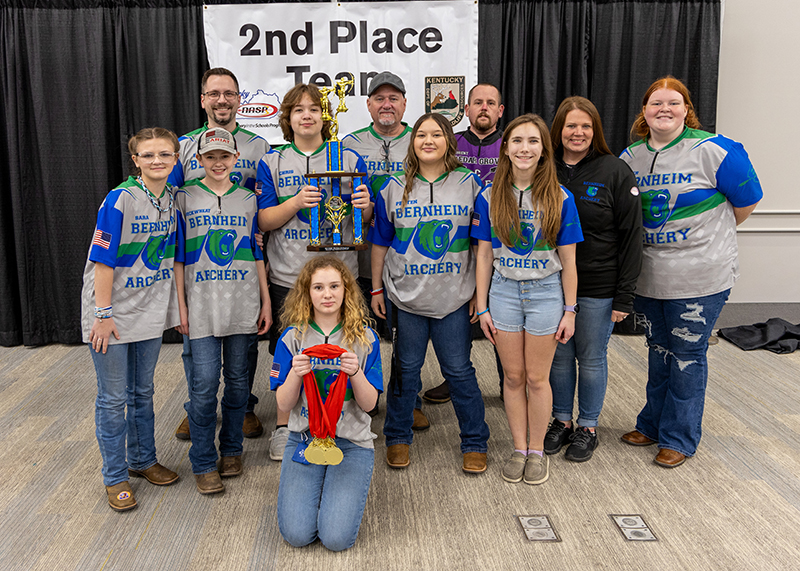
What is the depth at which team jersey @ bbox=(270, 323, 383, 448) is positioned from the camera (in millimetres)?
2102

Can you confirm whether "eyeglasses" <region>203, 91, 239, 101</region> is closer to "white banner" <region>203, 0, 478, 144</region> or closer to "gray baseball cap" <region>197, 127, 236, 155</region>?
"gray baseball cap" <region>197, 127, 236, 155</region>

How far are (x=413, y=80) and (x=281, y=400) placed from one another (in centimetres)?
→ 274

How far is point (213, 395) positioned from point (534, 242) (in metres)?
1.34

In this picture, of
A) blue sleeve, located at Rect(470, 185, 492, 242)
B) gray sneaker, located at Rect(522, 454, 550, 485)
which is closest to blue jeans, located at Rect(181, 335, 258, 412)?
blue sleeve, located at Rect(470, 185, 492, 242)

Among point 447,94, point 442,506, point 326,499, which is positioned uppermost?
point 447,94

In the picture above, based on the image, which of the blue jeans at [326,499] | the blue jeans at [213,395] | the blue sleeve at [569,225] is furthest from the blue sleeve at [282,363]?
the blue sleeve at [569,225]

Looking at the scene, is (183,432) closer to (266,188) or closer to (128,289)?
(128,289)

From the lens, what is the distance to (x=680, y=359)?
2547 millimetres

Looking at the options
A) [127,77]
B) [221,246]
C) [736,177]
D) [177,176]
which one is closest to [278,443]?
[221,246]

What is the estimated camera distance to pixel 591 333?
8.21 ft

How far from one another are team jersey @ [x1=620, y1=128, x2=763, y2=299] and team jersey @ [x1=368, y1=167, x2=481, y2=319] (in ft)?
2.36

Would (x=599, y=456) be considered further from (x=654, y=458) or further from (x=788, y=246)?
(x=788, y=246)

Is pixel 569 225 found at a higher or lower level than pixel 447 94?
lower

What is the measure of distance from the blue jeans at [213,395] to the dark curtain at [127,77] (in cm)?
227
